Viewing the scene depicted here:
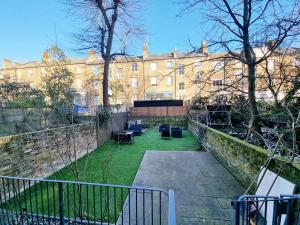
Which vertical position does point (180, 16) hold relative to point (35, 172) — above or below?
above

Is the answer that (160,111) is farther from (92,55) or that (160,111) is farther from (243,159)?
(243,159)

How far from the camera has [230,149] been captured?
21.6 ft

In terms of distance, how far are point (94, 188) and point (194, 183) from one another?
3.21m

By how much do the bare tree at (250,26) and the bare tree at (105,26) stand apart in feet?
23.0

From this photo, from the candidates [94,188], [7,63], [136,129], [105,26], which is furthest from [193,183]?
[7,63]

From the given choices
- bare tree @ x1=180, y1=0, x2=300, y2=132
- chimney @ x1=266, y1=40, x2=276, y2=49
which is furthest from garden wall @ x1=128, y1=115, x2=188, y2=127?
chimney @ x1=266, y1=40, x2=276, y2=49

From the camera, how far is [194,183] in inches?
228

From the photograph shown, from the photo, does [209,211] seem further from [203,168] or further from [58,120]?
[58,120]

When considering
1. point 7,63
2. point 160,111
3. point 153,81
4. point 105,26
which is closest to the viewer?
point 105,26

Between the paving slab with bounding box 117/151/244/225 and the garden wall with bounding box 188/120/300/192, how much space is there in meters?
0.28

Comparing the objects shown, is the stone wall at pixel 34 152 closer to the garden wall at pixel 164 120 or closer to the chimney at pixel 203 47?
the chimney at pixel 203 47

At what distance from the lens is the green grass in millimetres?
4016

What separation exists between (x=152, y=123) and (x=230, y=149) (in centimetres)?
1409

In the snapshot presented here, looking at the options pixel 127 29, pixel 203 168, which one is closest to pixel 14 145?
pixel 203 168
